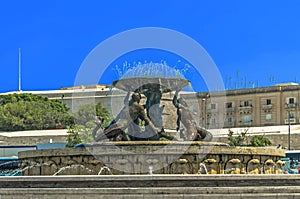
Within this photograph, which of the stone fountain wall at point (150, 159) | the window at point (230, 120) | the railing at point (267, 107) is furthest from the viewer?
the window at point (230, 120)

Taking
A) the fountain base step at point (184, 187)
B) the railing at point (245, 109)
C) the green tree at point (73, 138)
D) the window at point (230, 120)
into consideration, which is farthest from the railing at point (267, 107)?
the fountain base step at point (184, 187)

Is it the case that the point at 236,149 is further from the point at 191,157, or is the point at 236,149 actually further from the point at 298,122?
the point at 298,122

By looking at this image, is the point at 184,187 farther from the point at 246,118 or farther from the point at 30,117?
the point at 30,117

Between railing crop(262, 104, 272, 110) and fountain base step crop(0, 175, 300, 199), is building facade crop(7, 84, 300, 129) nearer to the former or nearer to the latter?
railing crop(262, 104, 272, 110)

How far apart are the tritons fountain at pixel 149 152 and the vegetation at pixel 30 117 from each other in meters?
59.4

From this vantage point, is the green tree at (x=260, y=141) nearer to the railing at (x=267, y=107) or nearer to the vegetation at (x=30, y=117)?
the railing at (x=267, y=107)

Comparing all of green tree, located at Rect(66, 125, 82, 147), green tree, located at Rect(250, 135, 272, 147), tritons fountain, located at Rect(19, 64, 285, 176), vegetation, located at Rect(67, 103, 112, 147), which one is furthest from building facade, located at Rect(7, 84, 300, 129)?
tritons fountain, located at Rect(19, 64, 285, 176)

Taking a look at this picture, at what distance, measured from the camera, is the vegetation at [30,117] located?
80656 mm

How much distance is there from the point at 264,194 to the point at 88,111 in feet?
198

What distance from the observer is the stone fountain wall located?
708 inches

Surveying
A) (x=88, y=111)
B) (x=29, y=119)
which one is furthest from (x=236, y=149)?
(x=29, y=119)

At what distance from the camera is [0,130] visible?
8038cm

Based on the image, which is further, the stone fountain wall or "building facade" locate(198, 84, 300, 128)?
"building facade" locate(198, 84, 300, 128)

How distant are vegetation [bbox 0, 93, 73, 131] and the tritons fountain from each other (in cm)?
5937
